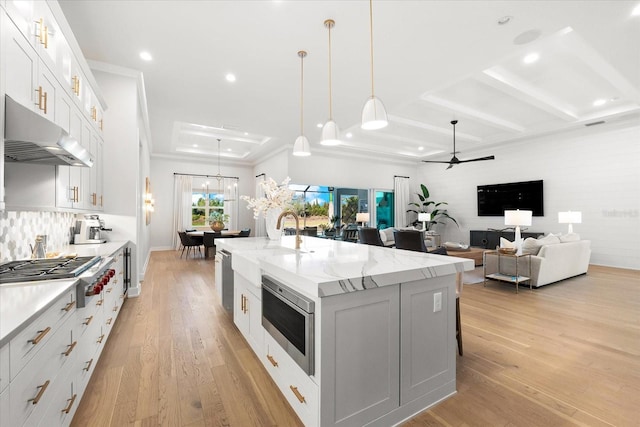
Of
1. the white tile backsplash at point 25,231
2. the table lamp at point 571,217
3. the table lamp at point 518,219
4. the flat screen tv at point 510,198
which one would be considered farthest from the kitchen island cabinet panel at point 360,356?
the flat screen tv at point 510,198

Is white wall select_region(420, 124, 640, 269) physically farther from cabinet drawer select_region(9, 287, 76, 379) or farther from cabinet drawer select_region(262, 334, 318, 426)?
cabinet drawer select_region(9, 287, 76, 379)

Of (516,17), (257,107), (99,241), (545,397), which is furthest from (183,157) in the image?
(545,397)

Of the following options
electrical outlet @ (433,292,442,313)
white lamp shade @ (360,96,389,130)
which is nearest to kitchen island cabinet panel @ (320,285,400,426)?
electrical outlet @ (433,292,442,313)

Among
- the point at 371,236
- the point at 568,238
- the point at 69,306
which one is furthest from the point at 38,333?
the point at 568,238

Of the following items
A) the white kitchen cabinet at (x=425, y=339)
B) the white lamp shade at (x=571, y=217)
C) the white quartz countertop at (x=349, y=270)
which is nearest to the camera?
the white quartz countertop at (x=349, y=270)

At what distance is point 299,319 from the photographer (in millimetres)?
1562

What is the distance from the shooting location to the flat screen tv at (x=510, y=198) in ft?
24.4

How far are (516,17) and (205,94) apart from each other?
4277 millimetres

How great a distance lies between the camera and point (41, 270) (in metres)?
1.72

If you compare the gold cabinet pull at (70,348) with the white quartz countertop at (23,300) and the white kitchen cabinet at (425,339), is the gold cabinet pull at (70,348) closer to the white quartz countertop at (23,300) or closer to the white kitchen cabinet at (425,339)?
the white quartz countertop at (23,300)

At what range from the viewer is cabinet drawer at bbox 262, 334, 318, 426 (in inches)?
59.2

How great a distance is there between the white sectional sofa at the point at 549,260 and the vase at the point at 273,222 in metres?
3.88

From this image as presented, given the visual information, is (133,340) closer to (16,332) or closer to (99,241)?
(99,241)

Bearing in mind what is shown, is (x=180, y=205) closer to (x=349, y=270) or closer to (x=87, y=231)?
(x=87, y=231)
